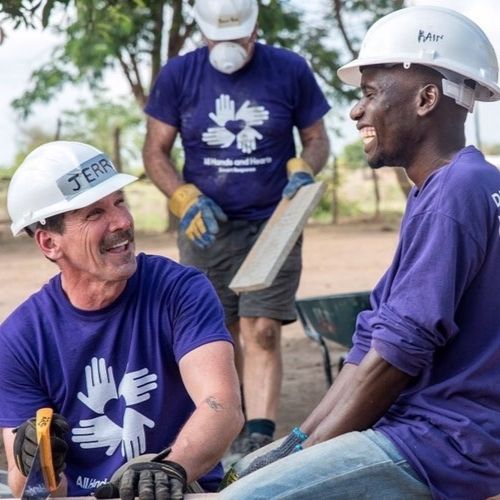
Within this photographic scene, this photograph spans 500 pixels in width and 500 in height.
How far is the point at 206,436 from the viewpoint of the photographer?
3.51 meters

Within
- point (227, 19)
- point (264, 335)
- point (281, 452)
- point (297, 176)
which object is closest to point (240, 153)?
point (297, 176)

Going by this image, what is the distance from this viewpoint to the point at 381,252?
1617cm

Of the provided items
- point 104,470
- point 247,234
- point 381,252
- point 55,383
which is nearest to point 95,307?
point 55,383

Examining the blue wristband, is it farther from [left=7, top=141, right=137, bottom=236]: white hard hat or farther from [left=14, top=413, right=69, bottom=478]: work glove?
[left=7, top=141, right=137, bottom=236]: white hard hat

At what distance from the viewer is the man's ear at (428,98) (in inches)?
131

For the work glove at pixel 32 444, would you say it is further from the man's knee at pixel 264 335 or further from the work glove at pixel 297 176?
the work glove at pixel 297 176

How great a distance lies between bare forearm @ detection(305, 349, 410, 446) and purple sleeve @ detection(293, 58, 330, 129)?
3554mm

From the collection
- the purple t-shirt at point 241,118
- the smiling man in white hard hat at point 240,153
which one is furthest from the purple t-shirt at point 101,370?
the purple t-shirt at point 241,118

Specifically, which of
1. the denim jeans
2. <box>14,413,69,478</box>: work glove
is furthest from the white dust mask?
the denim jeans

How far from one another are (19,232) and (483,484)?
5.48 feet

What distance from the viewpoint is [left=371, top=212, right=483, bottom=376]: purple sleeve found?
3.03 metres

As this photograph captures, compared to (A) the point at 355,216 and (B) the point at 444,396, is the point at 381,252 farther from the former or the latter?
(B) the point at 444,396

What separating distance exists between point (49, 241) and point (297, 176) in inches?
103

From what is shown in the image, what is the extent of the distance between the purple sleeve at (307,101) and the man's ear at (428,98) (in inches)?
129
